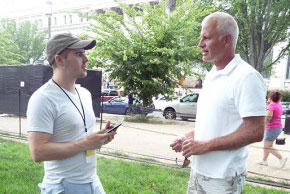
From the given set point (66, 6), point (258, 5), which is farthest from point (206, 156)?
point (66, 6)

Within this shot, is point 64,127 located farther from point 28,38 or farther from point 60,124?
point 28,38

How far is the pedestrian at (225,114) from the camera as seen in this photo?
185cm

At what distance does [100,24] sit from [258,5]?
11.4 metres

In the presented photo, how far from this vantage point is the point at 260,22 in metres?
21.0

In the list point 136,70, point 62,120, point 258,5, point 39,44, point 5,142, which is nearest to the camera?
point 62,120

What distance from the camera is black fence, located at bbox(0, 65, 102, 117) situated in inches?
417

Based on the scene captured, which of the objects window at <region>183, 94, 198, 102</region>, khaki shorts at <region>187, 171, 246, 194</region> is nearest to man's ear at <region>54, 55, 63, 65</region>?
khaki shorts at <region>187, 171, 246, 194</region>

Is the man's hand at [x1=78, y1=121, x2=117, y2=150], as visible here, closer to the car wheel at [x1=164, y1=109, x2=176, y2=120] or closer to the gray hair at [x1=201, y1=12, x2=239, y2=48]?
the gray hair at [x1=201, y1=12, x2=239, y2=48]

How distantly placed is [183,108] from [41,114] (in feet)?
50.2

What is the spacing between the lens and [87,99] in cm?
233

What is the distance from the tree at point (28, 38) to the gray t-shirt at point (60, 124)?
40.5 m

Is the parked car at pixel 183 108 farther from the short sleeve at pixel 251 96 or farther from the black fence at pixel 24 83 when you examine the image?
the short sleeve at pixel 251 96

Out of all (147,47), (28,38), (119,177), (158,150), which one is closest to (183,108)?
(147,47)

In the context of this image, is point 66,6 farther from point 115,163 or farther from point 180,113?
point 115,163
